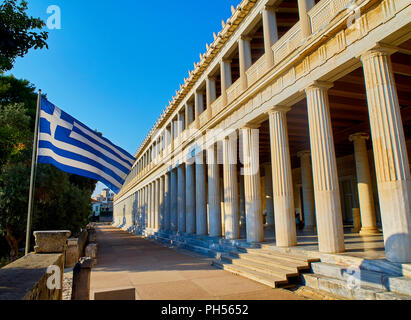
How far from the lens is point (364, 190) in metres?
13.7

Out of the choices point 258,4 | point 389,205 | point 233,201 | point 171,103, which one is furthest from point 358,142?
point 171,103

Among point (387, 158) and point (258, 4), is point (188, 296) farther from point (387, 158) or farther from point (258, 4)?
point (258, 4)

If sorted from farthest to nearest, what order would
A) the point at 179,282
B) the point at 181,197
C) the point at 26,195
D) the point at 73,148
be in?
the point at 181,197 < the point at 26,195 < the point at 73,148 < the point at 179,282

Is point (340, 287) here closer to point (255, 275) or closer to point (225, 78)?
point (255, 275)

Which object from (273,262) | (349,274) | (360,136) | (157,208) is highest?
(360,136)

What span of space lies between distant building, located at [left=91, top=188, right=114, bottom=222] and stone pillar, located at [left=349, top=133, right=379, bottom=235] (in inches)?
3729

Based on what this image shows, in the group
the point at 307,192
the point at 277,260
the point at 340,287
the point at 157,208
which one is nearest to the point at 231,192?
the point at 277,260

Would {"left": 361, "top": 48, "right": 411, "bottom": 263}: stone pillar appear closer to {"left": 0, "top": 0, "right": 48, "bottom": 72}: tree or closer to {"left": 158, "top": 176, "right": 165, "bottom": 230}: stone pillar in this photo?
{"left": 0, "top": 0, "right": 48, "bottom": 72}: tree

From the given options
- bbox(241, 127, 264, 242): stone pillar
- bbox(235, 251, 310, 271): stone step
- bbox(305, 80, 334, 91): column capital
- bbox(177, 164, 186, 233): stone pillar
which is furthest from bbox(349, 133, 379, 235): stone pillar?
bbox(177, 164, 186, 233): stone pillar

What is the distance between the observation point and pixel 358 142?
14.5 meters

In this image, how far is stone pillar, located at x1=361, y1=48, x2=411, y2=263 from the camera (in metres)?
6.12

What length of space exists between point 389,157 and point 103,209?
14350cm

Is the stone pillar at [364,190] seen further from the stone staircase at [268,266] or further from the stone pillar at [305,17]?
the stone pillar at [305,17]
